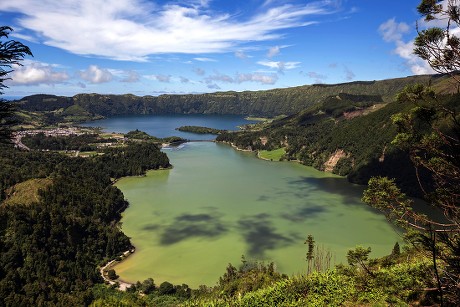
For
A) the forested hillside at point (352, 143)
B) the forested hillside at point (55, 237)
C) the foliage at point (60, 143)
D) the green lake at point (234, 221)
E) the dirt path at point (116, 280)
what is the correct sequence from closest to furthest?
the forested hillside at point (55, 237) < the dirt path at point (116, 280) < the green lake at point (234, 221) < the forested hillside at point (352, 143) < the foliage at point (60, 143)

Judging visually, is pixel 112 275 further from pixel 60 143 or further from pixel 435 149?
pixel 60 143

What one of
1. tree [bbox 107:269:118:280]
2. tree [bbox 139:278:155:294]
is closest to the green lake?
tree [bbox 107:269:118:280]

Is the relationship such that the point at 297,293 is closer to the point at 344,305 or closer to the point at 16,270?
the point at 344,305

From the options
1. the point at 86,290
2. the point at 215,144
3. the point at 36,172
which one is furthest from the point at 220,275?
the point at 215,144

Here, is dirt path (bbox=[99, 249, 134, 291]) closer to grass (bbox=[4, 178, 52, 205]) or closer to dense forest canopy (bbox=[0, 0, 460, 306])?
dense forest canopy (bbox=[0, 0, 460, 306])

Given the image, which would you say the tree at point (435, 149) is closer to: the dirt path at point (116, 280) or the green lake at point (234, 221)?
the green lake at point (234, 221)

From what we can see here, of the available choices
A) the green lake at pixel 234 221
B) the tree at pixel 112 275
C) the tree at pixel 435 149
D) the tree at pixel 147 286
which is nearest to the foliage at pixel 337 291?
the tree at pixel 435 149
